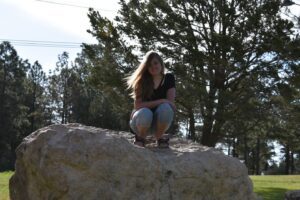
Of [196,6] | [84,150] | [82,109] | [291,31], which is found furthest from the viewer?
[82,109]

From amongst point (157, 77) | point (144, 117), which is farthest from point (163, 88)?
point (144, 117)

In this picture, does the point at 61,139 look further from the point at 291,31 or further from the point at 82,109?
the point at 82,109

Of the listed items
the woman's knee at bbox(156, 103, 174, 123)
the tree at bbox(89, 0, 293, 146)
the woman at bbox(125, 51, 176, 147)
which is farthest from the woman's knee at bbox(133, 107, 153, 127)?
the tree at bbox(89, 0, 293, 146)

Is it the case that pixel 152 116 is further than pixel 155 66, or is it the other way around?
pixel 155 66

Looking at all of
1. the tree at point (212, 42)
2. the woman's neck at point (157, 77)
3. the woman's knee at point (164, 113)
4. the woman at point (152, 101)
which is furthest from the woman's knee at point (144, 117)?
the tree at point (212, 42)

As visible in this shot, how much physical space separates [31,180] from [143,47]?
1419 cm

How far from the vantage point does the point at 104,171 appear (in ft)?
16.2

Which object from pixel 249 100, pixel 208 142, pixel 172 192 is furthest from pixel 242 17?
pixel 172 192

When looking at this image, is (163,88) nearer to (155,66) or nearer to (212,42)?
(155,66)

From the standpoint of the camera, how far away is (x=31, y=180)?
205 inches

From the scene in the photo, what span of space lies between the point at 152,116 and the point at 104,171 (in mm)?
1174

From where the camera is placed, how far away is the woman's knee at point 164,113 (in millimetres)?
5863

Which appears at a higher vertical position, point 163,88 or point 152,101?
point 163,88

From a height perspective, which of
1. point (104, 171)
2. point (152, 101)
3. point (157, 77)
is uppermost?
point (157, 77)
